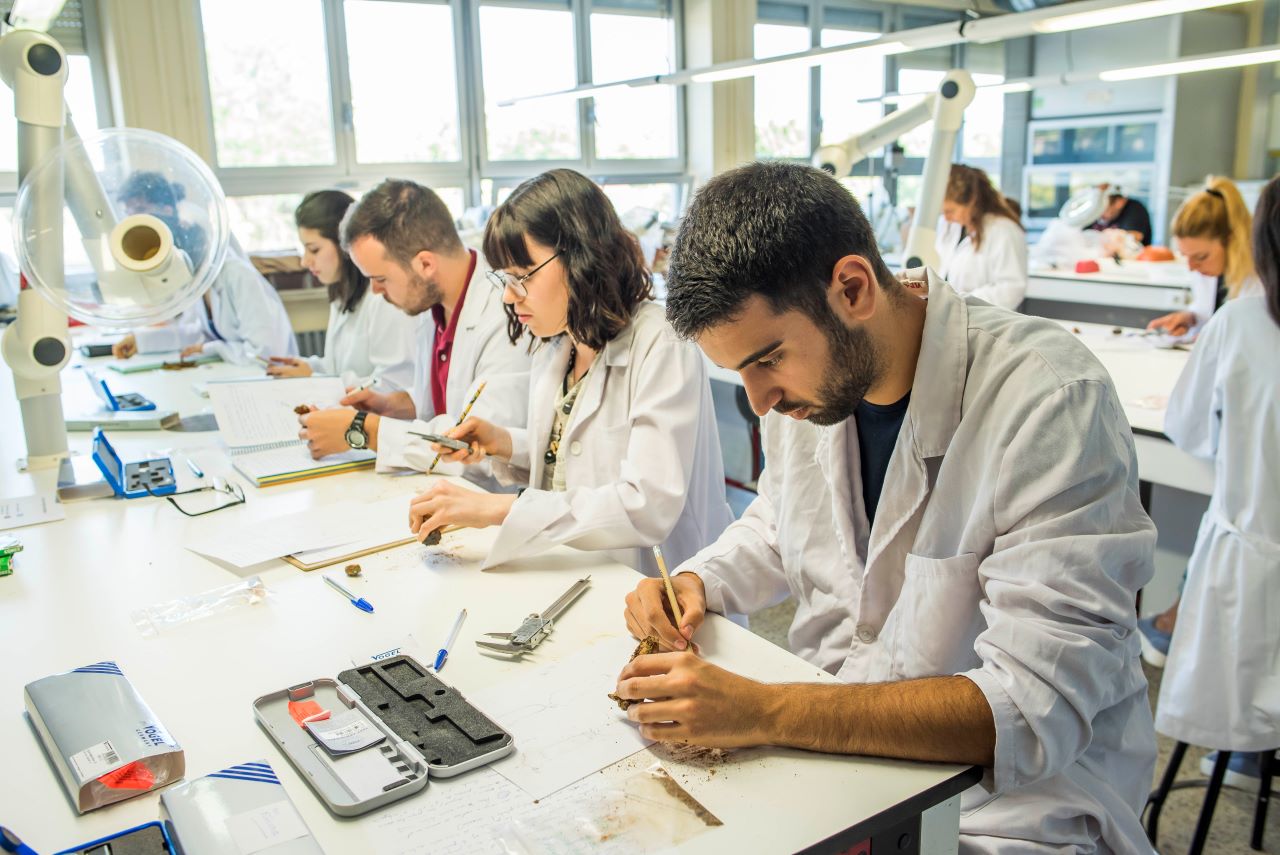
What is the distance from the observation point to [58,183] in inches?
76.8

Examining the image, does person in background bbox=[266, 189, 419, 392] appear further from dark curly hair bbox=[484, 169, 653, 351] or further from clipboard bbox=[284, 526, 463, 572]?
clipboard bbox=[284, 526, 463, 572]

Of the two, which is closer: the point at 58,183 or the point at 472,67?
the point at 58,183

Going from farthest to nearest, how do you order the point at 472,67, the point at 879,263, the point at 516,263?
the point at 472,67 < the point at 516,263 < the point at 879,263

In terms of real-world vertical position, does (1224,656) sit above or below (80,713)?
below

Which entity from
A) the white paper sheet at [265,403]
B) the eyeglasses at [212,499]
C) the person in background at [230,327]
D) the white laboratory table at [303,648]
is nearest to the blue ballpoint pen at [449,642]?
the white laboratory table at [303,648]

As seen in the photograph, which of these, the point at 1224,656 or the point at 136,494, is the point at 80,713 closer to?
the point at 136,494

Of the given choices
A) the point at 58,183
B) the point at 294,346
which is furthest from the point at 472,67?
the point at 58,183

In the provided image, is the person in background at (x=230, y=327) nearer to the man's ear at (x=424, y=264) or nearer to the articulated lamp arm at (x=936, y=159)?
the man's ear at (x=424, y=264)

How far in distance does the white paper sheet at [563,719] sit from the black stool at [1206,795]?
1284mm

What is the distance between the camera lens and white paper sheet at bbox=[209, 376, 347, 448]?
7.64 feet

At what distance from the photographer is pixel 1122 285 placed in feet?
17.0

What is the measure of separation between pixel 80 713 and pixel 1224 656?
1.93m

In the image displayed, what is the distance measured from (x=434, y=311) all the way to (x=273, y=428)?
0.52 m

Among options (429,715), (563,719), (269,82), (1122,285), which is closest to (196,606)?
(429,715)
